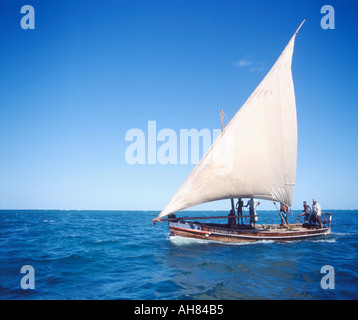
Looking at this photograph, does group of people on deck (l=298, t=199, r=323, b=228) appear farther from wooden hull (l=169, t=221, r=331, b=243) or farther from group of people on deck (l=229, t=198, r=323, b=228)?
wooden hull (l=169, t=221, r=331, b=243)

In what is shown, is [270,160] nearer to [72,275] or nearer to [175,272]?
[175,272]

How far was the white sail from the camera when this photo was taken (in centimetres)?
1611

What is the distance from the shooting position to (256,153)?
16906mm

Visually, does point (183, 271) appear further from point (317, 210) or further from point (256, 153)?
point (317, 210)

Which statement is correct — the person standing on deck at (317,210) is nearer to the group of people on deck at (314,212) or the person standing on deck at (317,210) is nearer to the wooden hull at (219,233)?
the group of people on deck at (314,212)

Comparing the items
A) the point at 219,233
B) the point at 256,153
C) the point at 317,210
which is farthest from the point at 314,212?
the point at 219,233

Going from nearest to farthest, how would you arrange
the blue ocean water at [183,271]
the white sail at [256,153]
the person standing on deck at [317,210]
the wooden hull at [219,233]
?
the blue ocean water at [183,271], the white sail at [256,153], the wooden hull at [219,233], the person standing on deck at [317,210]

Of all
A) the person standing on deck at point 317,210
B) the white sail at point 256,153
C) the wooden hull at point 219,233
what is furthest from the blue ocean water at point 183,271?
the white sail at point 256,153

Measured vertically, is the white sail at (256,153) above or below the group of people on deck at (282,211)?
above

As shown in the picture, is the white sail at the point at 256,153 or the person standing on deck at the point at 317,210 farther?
the person standing on deck at the point at 317,210

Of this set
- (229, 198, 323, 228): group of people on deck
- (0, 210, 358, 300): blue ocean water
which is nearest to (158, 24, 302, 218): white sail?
(229, 198, 323, 228): group of people on deck

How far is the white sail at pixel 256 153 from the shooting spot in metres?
16.1

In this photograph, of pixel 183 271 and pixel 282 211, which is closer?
pixel 183 271
